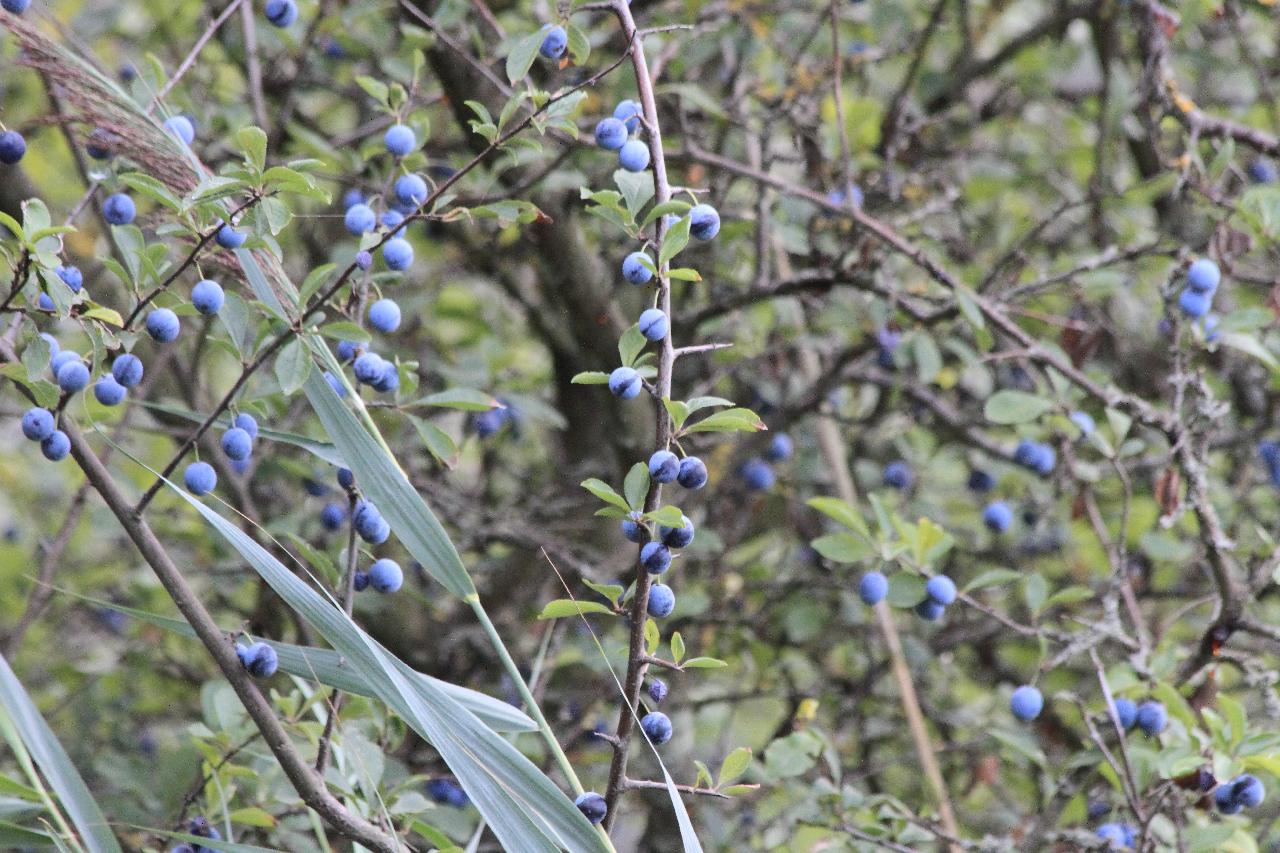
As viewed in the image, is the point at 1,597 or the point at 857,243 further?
the point at 1,597

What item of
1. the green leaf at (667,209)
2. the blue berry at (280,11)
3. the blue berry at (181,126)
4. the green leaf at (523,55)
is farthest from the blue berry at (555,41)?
the blue berry at (280,11)

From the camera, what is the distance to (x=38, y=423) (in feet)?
3.99

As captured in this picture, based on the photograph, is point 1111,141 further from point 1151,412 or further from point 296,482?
point 296,482

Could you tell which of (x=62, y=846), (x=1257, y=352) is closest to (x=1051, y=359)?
(x=1257, y=352)

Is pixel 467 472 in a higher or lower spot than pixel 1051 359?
lower

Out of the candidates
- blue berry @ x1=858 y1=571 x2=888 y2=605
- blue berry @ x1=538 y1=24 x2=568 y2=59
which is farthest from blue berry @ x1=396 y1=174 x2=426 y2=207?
blue berry @ x1=858 y1=571 x2=888 y2=605

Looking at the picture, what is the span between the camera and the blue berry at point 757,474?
266 cm

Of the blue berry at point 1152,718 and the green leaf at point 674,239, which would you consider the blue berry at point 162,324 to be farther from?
the blue berry at point 1152,718

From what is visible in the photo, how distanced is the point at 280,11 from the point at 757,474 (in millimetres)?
1232

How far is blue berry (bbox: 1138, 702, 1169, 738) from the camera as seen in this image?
1750mm

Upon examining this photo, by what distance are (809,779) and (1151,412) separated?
1080 mm

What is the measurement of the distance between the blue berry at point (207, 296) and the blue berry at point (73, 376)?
0.40 ft

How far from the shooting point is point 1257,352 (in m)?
1.95

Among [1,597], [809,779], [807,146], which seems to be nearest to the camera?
[807,146]
